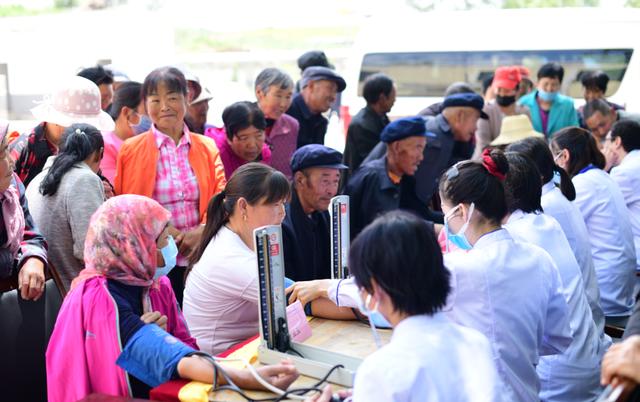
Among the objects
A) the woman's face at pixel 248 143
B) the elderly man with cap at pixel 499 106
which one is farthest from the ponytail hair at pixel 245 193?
the elderly man with cap at pixel 499 106

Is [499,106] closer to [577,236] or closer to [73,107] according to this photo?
[577,236]

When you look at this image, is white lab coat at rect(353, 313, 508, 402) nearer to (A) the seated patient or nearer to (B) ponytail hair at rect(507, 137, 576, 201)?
(A) the seated patient

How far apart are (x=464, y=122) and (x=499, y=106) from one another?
1.61 m

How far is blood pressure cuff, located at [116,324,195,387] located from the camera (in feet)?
7.23

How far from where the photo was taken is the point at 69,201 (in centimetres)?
315

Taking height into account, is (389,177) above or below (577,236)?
above

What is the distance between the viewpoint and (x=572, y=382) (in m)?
2.78

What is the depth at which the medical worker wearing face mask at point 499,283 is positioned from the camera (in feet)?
7.32

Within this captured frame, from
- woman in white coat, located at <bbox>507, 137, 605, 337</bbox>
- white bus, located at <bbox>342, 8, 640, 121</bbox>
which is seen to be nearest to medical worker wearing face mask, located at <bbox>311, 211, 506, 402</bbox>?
woman in white coat, located at <bbox>507, 137, 605, 337</bbox>

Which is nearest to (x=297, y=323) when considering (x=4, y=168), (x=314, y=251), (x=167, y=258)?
(x=167, y=258)

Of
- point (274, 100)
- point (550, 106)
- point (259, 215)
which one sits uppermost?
point (274, 100)

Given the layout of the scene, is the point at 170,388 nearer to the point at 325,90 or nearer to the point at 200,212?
the point at 200,212

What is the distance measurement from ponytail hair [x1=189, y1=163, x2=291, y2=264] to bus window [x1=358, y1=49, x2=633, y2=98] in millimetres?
Answer: 6547

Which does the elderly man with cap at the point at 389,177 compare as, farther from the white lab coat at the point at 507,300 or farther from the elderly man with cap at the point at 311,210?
the white lab coat at the point at 507,300
